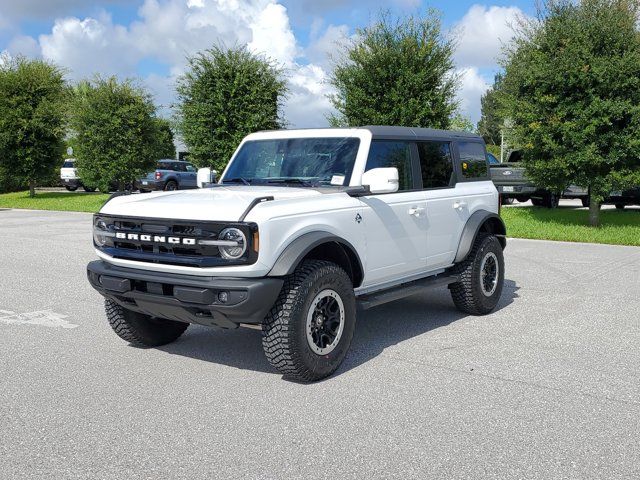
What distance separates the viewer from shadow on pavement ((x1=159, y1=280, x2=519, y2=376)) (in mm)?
5418

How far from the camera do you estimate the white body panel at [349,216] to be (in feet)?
14.8

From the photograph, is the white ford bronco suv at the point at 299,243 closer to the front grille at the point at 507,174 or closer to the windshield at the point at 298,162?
the windshield at the point at 298,162

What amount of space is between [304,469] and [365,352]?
221cm

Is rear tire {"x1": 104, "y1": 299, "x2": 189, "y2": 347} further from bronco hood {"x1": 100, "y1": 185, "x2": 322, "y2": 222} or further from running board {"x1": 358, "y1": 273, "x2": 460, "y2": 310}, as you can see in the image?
running board {"x1": 358, "y1": 273, "x2": 460, "y2": 310}

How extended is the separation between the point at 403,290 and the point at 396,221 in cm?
61

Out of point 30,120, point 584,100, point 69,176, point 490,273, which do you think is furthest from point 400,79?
point 69,176

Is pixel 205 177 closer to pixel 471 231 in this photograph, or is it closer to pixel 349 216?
pixel 349 216

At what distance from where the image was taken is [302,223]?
4730 mm

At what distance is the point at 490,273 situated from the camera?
718cm

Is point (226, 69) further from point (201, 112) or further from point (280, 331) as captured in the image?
point (280, 331)

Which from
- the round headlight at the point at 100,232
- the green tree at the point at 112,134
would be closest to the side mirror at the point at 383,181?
the round headlight at the point at 100,232

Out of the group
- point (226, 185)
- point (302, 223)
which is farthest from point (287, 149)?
point (302, 223)

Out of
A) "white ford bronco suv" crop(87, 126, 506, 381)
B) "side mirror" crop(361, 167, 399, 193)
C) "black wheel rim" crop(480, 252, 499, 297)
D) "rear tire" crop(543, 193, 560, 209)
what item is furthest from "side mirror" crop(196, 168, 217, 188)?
"rear tire" crop(543, 193, 560, 209)

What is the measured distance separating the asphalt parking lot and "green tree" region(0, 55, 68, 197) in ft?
68.6
